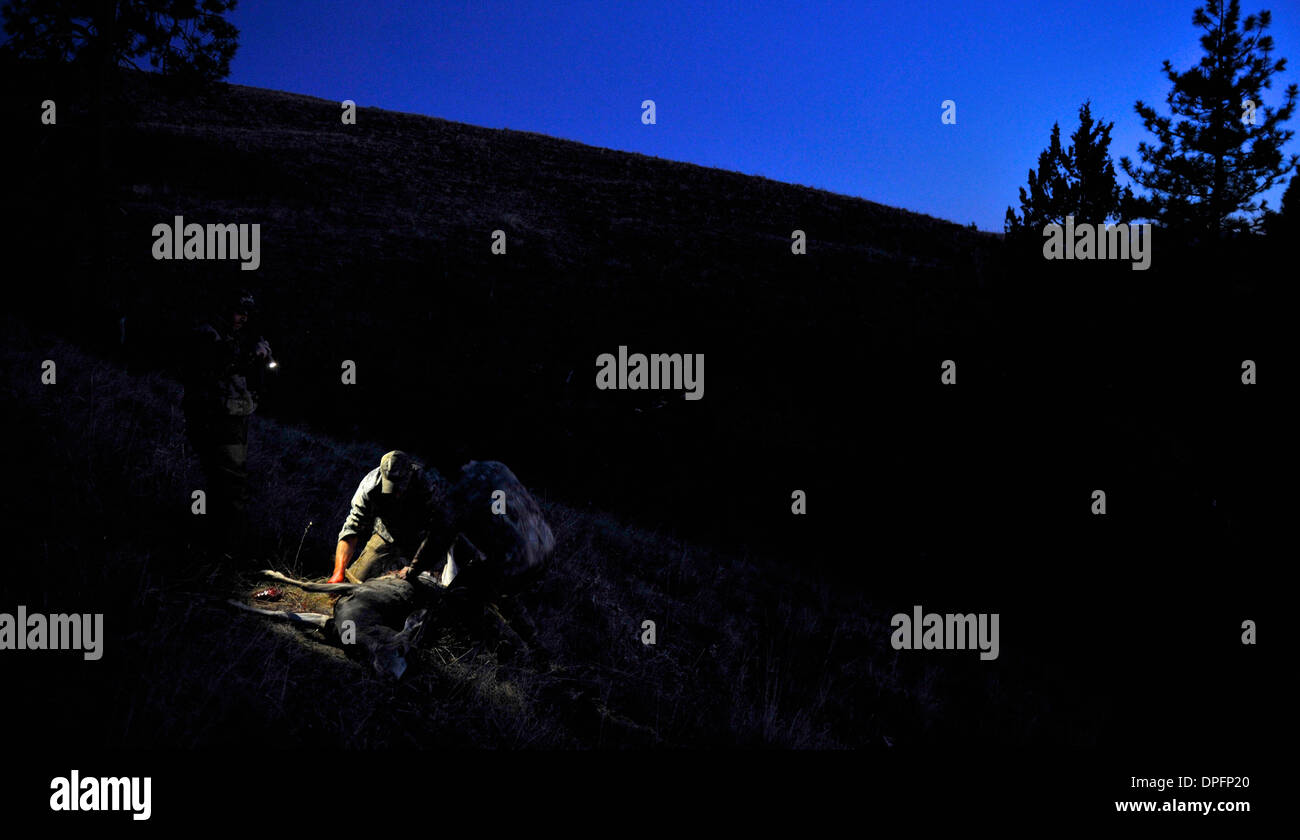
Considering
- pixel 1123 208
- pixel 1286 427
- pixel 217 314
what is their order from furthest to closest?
pixel 1123 208, pixel 1286 427, pixel 217 314

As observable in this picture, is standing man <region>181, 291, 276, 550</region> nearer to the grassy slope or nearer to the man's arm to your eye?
the grassy slope

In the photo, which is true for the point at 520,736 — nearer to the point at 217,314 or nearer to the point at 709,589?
the point at 217,314

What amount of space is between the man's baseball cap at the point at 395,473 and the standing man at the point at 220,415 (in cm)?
124

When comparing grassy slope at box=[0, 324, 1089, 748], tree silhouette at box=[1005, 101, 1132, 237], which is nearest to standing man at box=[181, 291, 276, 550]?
grassy slope at box=[0, 324, 1089, 748]

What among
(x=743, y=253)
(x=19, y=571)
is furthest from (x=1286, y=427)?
(x=743, y=253)

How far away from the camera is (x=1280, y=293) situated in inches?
299

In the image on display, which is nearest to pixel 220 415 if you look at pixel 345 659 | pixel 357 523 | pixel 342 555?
pixel 357 523

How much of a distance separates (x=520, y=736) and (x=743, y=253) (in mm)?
23909

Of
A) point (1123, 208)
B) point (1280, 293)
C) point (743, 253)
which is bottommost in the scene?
point (1280, 293)

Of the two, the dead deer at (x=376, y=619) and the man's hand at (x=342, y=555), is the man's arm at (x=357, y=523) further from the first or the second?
the dead deer at (x=376, y=619)

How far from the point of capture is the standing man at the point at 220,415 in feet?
16.2

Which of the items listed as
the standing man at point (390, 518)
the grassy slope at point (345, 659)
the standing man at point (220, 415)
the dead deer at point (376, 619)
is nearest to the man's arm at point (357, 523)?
the standing man at point (390, 518)

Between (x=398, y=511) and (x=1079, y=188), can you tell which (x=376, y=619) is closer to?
(x=398, y=511)
